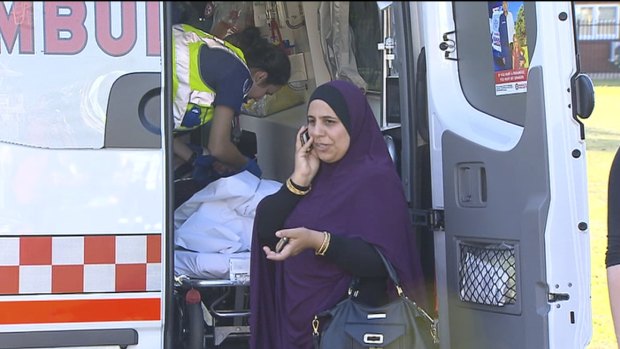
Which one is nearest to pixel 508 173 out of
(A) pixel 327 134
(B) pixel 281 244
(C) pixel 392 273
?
(C) pixel 392 273

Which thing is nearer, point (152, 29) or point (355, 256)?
point (152, 29)

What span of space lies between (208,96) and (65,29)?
633 mm

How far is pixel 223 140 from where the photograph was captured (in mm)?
3109

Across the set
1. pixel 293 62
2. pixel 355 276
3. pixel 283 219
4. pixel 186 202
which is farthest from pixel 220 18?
pixel 355 276

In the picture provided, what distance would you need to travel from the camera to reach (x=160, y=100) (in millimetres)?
2416

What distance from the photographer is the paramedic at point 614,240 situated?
8.07 ft

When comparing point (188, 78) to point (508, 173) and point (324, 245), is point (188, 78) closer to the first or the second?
point (324, 245)

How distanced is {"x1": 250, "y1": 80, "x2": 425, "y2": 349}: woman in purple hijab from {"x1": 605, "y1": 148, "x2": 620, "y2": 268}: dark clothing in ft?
1.84

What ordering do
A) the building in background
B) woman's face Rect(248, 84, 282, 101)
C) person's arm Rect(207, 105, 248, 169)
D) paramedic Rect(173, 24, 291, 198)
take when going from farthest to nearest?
woman's face Rect(248, 84, 282, 101), person's arm Rect(207, 105, 248, 169), paramedic Rect(173, 24, 291, 198), the building in background

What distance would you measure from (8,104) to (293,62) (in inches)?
70.9

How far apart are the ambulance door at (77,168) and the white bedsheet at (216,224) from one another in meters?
0.46

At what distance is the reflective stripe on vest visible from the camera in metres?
2.83

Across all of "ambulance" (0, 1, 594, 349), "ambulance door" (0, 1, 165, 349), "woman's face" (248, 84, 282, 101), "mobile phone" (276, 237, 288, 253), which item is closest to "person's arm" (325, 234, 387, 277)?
"mobile phone" (276, 237, 288, 253)

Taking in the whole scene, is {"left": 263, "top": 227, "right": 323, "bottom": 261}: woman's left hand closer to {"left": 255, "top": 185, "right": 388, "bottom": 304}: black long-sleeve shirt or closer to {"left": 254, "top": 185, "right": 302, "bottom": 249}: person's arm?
{"left": 255, "top": 185, "right": 388, "bottom": 304}: black long-sleeve shirt
